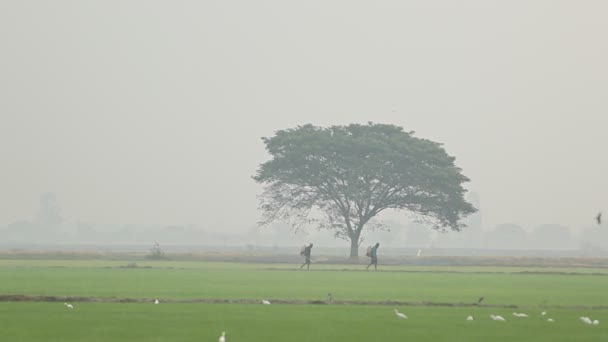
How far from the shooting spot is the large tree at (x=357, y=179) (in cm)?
9475

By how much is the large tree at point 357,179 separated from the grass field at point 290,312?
51.3m

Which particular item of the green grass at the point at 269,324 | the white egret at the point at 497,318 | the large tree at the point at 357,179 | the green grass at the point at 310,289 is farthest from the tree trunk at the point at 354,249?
the white egret at the point at 497,318

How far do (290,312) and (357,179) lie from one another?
67.1m

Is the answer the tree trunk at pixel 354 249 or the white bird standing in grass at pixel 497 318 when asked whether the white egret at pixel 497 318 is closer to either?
the white bird standing in grass at pixel 497 318

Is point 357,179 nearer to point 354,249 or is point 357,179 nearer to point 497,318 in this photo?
point 354,249

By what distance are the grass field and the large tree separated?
51.3 metres

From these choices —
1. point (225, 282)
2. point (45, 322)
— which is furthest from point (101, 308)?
point (225, 282)

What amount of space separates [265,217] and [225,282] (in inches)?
2116

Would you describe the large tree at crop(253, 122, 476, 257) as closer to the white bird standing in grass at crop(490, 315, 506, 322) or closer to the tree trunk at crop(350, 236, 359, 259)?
the tree trunk at crop(350, 236, 359, 259)

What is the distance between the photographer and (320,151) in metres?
96.1

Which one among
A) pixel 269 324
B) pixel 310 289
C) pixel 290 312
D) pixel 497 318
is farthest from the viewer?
pixel 310 289

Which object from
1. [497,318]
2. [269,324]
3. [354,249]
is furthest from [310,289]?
[354,249]

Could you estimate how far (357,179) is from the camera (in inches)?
3725

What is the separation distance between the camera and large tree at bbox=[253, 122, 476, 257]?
9475cm
